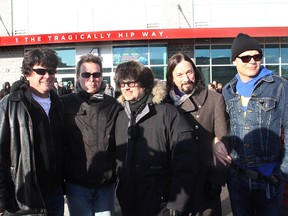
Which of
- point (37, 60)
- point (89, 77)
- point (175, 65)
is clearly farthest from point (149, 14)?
point (37, 60)

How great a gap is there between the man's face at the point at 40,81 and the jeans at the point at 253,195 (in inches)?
73.1

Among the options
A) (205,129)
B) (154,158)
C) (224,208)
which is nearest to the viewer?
(154,158)

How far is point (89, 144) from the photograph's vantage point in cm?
289

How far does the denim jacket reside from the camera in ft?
8.21

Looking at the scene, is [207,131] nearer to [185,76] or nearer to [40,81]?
[185,76]

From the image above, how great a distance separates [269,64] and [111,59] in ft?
29.2

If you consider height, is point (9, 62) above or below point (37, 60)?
above

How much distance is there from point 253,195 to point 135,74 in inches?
57.1

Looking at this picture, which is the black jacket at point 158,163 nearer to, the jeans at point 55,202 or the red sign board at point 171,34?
the jeans at point 55,202

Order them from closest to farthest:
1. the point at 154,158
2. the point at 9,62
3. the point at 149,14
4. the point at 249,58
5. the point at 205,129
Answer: the point at 154,158
the point at 249,58
the point at 205,129
the point at 149,14
the point at 9,62

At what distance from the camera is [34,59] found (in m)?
2.77

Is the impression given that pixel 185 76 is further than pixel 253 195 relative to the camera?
Yes

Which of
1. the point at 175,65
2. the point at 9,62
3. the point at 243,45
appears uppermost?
the point at 9,62

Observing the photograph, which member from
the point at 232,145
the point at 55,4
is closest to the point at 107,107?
the point at 232,145
